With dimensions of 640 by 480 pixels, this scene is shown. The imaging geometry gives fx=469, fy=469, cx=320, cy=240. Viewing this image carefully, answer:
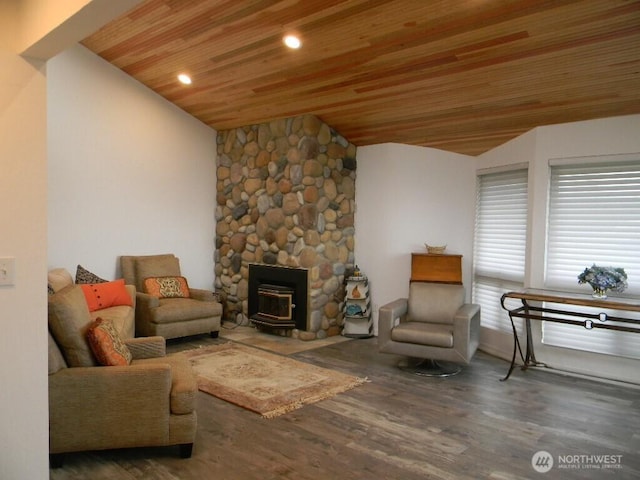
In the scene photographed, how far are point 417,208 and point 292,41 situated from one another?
2.64m

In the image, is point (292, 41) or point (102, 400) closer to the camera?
point (102, 400)

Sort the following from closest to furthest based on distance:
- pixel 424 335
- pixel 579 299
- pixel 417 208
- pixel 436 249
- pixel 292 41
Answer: pixel 579 299
pixel 292 41
pixel 424 335
pixel 436 249
pixel 417 208

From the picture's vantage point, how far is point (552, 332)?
4684 millimetres

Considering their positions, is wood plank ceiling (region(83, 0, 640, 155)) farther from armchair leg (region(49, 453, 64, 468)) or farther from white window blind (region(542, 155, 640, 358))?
armchair leg (region(49, 453, 64, 468))

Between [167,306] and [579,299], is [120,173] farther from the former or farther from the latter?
[579,299]

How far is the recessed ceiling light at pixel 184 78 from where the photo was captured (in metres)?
5.34

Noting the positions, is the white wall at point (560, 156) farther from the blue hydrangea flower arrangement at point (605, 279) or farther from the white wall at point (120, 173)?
the white wall at point (120, 173)

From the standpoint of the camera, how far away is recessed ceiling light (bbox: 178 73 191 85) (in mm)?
5338

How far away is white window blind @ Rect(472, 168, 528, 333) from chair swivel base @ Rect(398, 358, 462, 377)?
909 mm

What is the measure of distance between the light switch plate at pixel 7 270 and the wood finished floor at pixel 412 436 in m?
1.20

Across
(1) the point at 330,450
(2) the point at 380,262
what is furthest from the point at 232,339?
(1) the point at 330,450

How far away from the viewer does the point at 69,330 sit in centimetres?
267

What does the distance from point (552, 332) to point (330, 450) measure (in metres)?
2.90

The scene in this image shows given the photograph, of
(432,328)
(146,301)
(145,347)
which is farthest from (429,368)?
(146,301)
